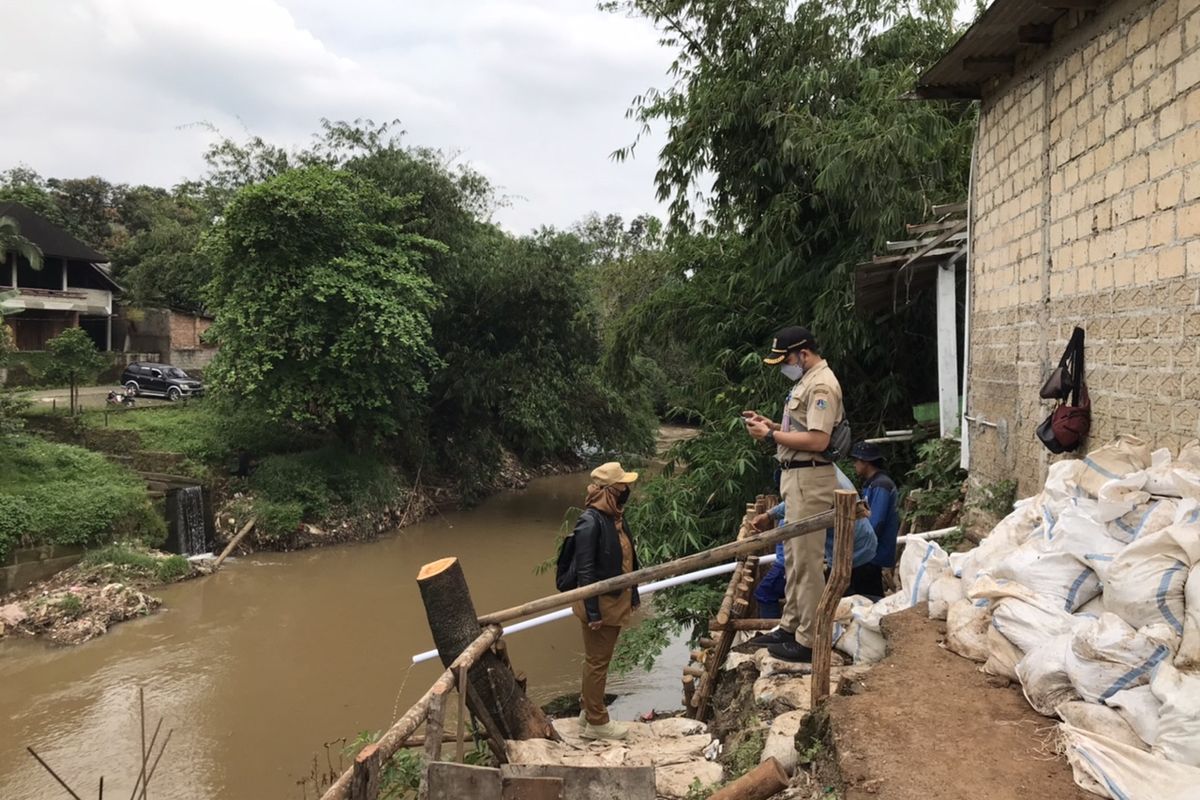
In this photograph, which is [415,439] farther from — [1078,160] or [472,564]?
[1078,160]

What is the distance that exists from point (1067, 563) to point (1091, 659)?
1.97 ft

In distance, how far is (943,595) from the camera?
3896 millimetres

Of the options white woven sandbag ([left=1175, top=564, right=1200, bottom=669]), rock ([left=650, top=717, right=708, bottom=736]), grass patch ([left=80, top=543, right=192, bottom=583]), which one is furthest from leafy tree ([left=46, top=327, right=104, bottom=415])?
white woven sandbag ([left=1175, top=564, right=1200, bottom=669])

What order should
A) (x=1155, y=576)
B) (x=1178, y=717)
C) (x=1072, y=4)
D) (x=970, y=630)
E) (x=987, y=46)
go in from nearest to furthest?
(x=1178, y=717) → (x=1155, y=576) → (x=970, y=630) → (x=1072, y=4) → (x=987, y=46)

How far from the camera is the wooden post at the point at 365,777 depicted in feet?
9.11

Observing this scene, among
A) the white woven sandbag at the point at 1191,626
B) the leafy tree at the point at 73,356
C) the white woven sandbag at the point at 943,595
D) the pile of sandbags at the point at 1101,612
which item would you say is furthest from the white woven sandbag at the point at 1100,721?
the leafy tree at the point at 73,356

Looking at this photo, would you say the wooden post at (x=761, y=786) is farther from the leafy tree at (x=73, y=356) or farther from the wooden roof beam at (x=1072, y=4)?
the leafy tree at (x=73, y=356)

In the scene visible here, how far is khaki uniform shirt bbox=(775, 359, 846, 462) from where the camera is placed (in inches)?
154

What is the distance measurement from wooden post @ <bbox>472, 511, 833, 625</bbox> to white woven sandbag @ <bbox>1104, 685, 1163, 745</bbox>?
4.10 feet

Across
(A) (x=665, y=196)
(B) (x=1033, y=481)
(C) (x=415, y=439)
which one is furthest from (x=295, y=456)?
(B) (x=1033, y=481)

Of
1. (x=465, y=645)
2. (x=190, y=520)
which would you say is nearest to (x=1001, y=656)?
(x=465, y=645)

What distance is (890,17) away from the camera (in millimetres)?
10062

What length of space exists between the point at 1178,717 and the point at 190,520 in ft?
52.0

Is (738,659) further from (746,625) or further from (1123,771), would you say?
(1123,771)
